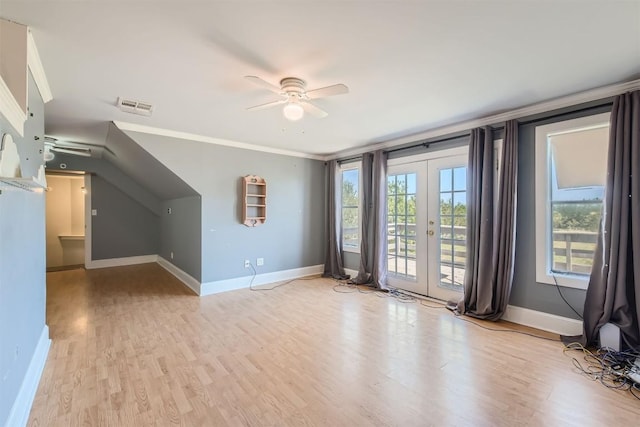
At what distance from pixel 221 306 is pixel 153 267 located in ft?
11.0

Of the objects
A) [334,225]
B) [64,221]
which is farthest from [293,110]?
[64,221]

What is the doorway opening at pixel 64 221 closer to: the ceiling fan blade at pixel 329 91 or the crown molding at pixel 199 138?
the crown molding at pixel 199 138

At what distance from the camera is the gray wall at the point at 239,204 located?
13.8 ft

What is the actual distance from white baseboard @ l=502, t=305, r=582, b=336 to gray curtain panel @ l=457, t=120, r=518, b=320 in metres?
0.13

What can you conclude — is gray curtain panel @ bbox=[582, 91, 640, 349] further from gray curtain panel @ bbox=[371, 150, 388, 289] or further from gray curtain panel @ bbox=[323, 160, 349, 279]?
gray curtain panel @ bbox=[323, 160, 349, 279]

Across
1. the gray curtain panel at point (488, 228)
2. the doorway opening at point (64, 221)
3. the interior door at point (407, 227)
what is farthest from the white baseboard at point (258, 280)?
the doorway opening at point (64, 221)

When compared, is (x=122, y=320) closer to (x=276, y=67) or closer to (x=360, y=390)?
(x=360, y=390)

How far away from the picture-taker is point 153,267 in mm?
6195

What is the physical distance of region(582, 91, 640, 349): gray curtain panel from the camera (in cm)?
241

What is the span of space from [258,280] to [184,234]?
1.55m

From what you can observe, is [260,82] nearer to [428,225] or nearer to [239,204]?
[239,204]

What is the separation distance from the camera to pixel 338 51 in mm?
2008

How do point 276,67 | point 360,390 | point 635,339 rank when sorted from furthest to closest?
point 635,339 < point 276,67 < point 360,390

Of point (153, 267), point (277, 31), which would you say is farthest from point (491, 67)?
point (153, 267)
